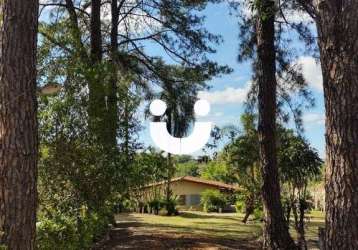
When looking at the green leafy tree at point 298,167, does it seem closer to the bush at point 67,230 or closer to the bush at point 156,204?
the bush at point 67,230

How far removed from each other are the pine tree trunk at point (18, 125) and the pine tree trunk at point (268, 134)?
5.51 metres

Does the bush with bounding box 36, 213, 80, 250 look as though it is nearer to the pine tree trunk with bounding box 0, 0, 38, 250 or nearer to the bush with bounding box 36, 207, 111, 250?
the bush with bounding box 36, 207, 111, 250

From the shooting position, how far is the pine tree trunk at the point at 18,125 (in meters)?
4.97

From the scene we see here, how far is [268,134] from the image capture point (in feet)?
32.6

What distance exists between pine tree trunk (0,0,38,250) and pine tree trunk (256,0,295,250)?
5508mm

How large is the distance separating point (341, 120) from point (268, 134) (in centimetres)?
486

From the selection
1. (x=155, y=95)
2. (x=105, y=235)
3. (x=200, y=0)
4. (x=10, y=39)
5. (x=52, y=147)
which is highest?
(x=200, y=0)

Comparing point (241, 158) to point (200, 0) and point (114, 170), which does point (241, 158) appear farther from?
point (114, 170)

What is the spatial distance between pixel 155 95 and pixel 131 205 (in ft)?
24.3

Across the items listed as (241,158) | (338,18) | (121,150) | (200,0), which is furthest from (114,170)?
(241,158)

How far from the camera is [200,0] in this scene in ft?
50.2

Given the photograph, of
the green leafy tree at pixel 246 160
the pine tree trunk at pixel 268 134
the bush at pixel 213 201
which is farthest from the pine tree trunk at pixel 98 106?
the bush at pixel 213 201

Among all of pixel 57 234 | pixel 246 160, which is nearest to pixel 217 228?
pixel 246 160

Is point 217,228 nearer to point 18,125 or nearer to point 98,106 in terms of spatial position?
point 98,106
